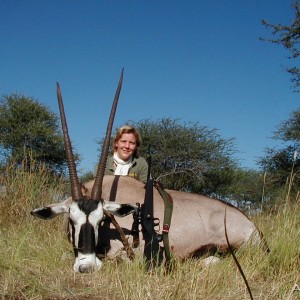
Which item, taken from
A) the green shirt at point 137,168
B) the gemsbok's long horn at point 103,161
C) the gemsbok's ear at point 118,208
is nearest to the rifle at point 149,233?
the gemsbok's ear at point 118,208

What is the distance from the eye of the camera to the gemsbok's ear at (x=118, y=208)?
296 centimetres

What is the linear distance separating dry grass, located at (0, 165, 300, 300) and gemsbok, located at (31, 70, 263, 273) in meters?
0.16

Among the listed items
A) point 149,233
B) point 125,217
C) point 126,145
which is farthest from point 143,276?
point 126,145

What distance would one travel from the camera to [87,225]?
2.82 metres

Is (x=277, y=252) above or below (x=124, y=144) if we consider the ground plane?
below

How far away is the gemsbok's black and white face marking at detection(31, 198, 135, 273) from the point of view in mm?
2756

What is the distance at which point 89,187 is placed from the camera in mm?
3271

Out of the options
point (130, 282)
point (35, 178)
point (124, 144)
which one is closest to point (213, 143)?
point (35, 178)

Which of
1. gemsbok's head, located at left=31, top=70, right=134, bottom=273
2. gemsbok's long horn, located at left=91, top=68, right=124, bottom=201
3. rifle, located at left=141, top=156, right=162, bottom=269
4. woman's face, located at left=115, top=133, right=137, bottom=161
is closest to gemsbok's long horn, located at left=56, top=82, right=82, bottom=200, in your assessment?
gemsbok's head, located at left=31, top=70, right=134, bottom=273

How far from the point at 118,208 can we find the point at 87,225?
0.24 metres

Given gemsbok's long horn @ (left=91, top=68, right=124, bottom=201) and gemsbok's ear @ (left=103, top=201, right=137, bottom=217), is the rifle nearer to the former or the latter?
gemsbok's ear @ (left=103, top=201, right=137, bottom=217)

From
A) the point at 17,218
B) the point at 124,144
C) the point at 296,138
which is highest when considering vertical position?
the point at 296,138

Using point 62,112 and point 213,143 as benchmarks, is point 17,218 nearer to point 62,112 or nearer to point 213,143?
point 62,112

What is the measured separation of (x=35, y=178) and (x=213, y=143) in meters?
10.1
